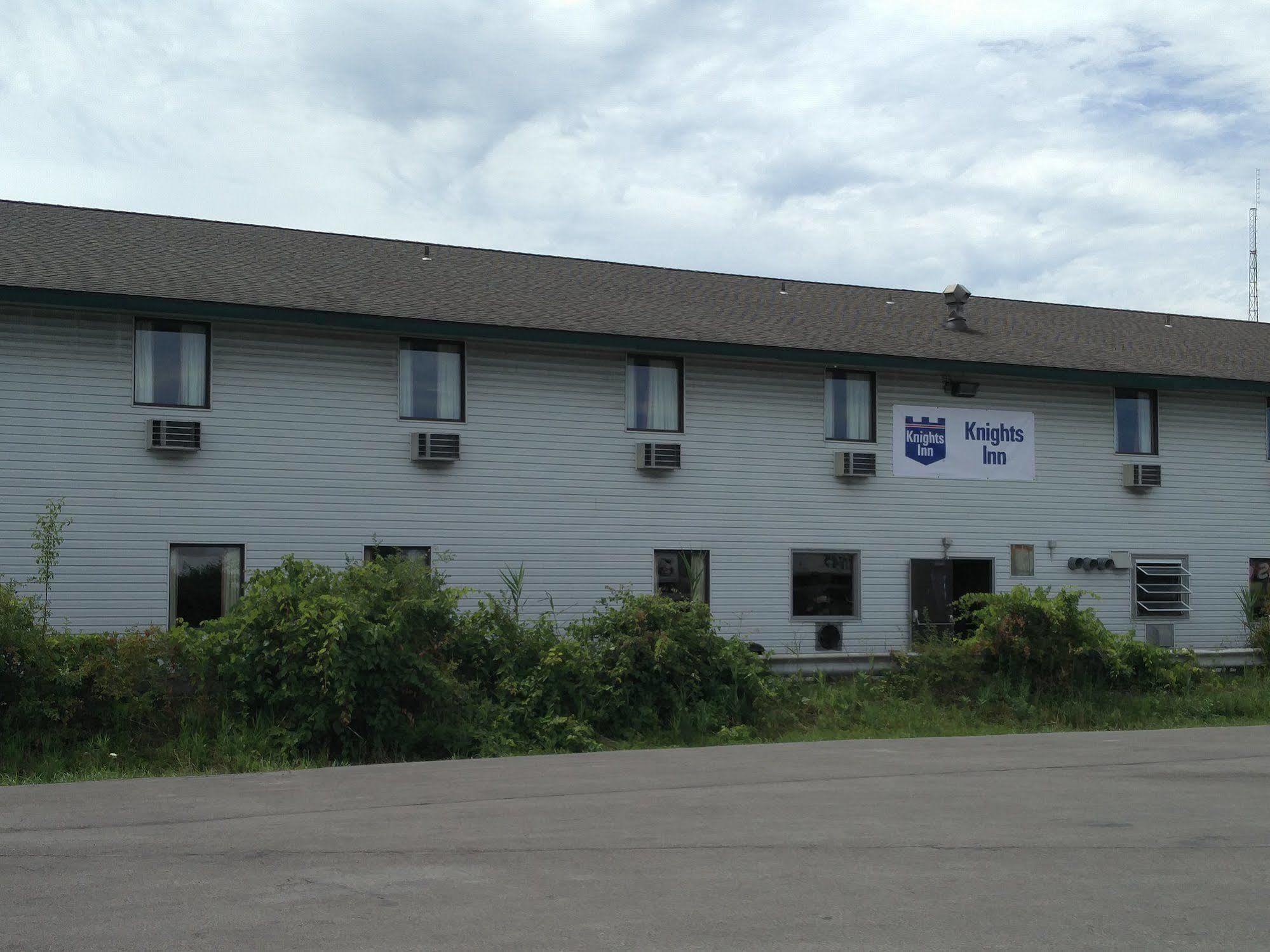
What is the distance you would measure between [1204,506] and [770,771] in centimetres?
1504

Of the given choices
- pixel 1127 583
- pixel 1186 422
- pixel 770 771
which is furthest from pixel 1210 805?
pixel 1186 422

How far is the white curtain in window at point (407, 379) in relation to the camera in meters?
20.0

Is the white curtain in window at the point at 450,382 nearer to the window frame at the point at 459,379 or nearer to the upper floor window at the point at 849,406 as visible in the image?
the window frame at the point at 459,379

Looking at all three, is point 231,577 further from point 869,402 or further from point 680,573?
point 869,402

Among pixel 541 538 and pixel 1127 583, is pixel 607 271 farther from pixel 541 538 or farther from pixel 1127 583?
pixel 1127 583

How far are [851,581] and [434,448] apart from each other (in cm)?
738

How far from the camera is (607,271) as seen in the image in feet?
82.0

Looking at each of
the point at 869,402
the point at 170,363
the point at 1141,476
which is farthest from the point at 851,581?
the point at 170,363

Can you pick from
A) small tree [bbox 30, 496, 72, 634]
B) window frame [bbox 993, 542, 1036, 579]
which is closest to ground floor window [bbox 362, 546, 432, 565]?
small tree [bbox 30, 496, 72, 634]

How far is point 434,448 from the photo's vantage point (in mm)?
19969

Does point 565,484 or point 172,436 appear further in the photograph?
point 565,484

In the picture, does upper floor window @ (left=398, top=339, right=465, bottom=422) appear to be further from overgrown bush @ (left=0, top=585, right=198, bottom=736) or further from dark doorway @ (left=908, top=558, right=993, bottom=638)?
dark doorway @ (left=908, top=558, right=993, bottom=638)

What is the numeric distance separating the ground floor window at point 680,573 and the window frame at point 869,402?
10.2 feet

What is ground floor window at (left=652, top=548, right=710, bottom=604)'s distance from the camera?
21.2 metres
